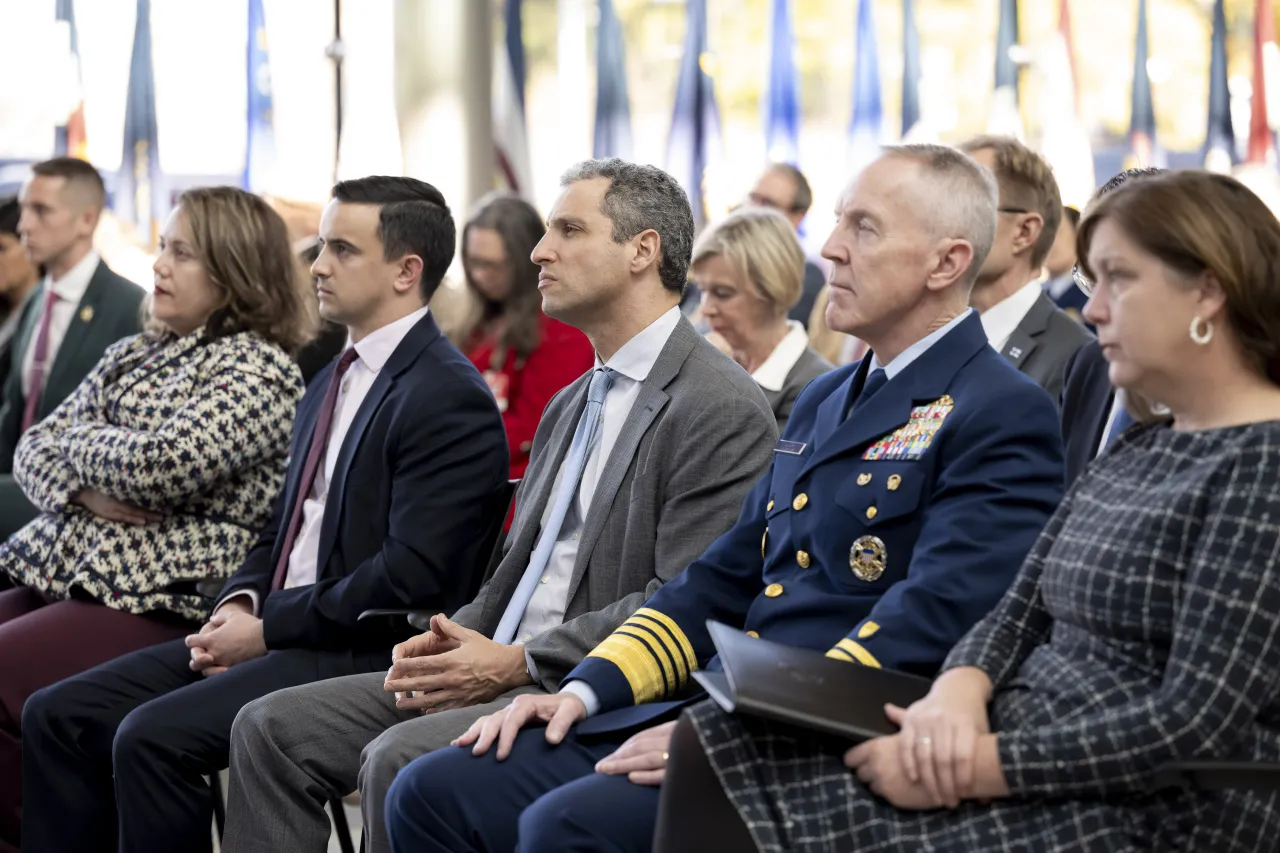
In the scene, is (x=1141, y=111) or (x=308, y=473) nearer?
(x=308, y=473)

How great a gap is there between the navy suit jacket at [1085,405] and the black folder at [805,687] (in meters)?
1.07

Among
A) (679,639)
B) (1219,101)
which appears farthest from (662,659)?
(1219,101)

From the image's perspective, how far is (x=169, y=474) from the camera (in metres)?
3.25

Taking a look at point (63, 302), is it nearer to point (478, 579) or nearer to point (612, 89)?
point (478, 579)

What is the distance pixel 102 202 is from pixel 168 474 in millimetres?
2516

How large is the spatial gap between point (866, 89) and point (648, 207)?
238 inches

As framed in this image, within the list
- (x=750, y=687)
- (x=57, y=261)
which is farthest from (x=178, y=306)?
(x=750, y=687)

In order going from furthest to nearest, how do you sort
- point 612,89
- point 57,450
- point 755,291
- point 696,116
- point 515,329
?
1. point 612,89
2. point 696,116
3. point 515,329
4. point 755,291
5. point 57,450

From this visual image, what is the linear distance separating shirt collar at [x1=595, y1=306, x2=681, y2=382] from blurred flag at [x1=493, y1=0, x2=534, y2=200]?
620cm

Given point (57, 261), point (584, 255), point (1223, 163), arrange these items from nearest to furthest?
point (584, 255), point (57, 261), point (1223, 163)

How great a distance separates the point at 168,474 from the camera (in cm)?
325

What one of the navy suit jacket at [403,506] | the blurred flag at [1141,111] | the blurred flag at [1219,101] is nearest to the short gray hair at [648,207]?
the navy suit jacket at [403,506]

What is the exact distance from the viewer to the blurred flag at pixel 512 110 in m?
8.91

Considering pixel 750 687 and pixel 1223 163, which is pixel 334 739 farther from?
pixel 1223 163
